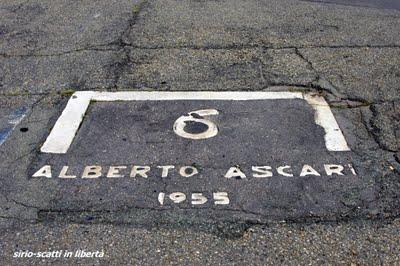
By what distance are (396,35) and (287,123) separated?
12.0 feet

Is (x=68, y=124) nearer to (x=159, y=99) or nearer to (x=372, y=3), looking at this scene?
(x=159, y=99)

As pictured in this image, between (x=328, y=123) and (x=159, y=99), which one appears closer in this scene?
(x=328, y=123)

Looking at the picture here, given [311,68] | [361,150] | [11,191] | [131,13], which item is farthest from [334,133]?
[131,13]

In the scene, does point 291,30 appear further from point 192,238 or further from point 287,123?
point 192,238

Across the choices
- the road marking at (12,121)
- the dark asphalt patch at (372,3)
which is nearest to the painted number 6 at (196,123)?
the road marking at (12,121)

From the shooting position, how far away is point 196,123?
5770mm

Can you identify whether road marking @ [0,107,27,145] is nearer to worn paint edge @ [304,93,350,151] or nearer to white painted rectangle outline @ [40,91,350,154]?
white painted rectangle outline @ [40,91,350,154]

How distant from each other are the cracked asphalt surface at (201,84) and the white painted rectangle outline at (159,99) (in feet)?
0.41

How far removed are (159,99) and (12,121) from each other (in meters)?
1.60

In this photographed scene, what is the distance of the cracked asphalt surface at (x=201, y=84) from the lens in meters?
4.05

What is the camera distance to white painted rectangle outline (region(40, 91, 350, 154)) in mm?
5414

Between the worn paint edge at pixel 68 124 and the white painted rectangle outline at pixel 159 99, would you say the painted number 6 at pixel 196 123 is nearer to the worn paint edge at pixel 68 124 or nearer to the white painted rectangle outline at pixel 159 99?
the white painted rectangle outline at pixel 159 99

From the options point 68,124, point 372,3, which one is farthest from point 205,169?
point 372,3

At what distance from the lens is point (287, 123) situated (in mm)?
5746
